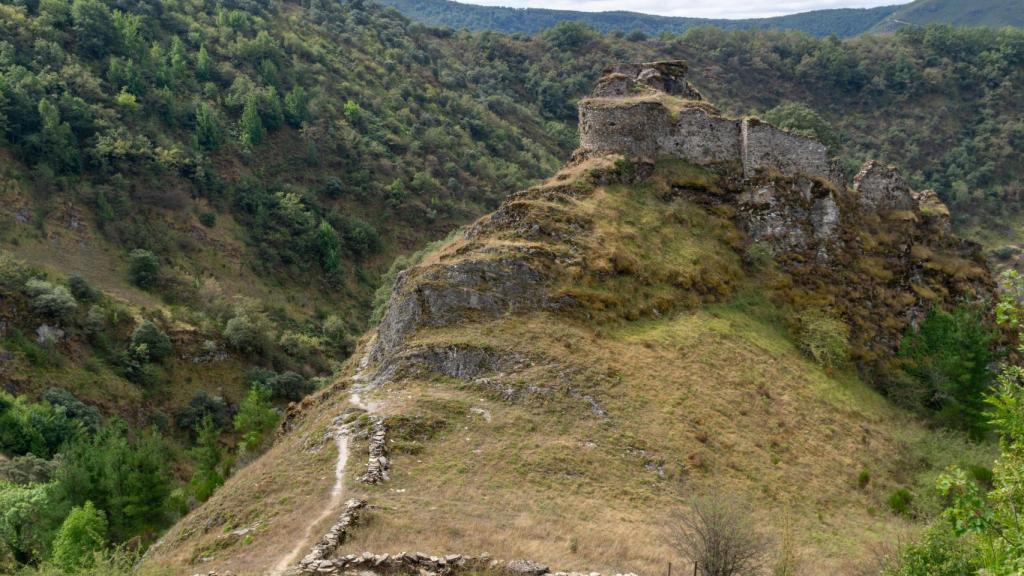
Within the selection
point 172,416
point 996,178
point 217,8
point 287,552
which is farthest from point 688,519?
point 996,178

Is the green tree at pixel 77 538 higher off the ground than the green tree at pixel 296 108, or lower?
lower

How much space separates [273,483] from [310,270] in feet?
174

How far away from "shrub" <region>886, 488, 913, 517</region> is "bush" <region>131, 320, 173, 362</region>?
146 ft

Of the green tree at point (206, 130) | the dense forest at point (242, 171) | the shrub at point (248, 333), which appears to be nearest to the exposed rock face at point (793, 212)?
the dense forest at point (242, 171)

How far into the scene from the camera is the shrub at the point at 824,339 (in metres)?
31.9

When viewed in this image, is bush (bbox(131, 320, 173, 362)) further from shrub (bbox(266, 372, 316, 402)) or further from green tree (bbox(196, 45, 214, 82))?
green tree (bbox(196, 45, 214, 82))

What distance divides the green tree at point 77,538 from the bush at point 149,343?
25.9m

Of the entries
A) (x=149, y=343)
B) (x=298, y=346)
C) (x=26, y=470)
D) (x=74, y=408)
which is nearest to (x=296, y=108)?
(x=298, y=346)

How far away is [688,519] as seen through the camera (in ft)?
61.6

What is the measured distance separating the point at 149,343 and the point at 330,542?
129 ft

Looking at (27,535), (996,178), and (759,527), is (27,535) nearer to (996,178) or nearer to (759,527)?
(759,527)

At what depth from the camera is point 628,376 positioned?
2634cm

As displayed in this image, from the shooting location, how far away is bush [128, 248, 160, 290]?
5859 cm

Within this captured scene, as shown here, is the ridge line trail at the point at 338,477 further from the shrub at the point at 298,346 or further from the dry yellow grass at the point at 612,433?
Answer: the shrub at the point at 298,346
